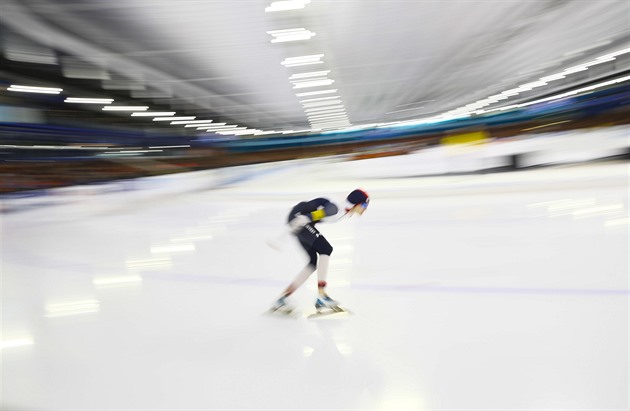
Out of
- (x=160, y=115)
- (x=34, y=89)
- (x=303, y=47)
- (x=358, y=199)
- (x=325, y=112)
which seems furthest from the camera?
(x=325, y=112)

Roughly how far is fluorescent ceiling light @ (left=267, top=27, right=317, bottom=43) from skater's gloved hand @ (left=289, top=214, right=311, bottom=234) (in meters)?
6.67

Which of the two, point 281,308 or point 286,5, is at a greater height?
point 286,5

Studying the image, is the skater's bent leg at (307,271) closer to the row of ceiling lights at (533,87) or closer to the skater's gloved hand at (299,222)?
the skater's gloved hand at (299,222)

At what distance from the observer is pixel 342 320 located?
2705mm

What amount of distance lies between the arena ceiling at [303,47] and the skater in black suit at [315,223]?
17.7 feet

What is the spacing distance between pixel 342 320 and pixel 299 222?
2.21 feet

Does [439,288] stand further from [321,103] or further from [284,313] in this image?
[321,103]

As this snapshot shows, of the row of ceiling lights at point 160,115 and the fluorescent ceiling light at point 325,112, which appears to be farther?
the fluorescent ceiling light at point 325,112

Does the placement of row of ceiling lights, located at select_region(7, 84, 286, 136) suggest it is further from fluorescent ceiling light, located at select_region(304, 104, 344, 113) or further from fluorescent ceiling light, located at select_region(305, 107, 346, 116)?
fluorescent ceiling light, located at select_region(304, 104, 344, 113)

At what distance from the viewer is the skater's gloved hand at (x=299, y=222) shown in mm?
2730

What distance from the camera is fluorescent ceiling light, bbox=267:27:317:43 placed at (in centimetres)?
859

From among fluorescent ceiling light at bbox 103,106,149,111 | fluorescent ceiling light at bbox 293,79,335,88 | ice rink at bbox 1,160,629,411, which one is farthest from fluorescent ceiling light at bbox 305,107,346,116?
ice rink at bbox 1,160,629,411

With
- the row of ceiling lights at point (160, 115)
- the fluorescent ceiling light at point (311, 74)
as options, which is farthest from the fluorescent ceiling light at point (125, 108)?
the fluorescent ceiling light at point (311, 74)

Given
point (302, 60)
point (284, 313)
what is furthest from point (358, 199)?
point (302, 60)
